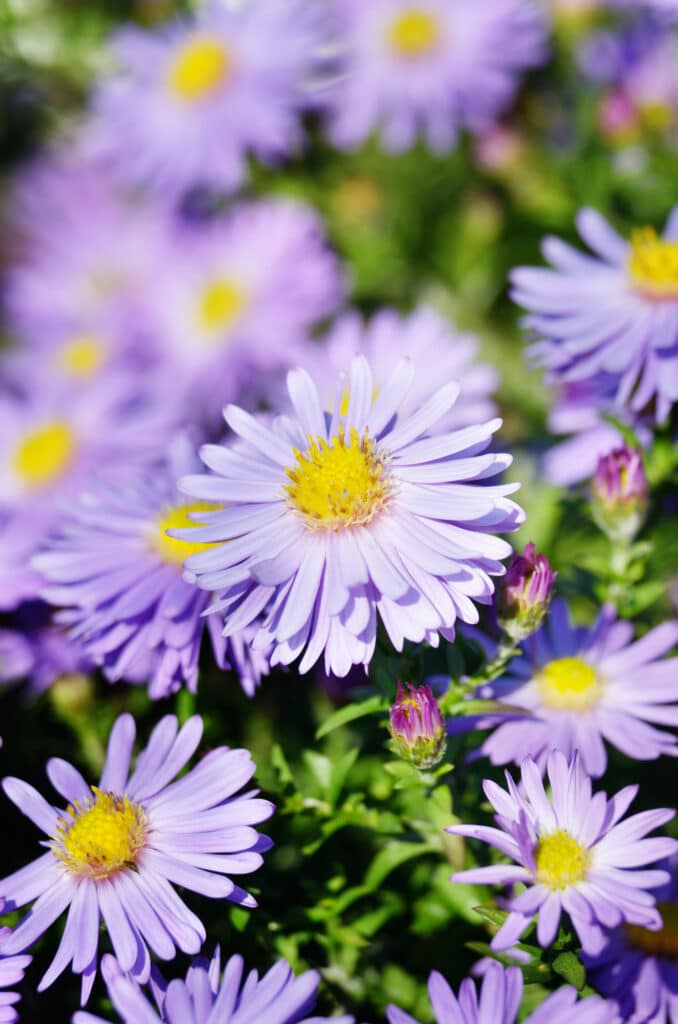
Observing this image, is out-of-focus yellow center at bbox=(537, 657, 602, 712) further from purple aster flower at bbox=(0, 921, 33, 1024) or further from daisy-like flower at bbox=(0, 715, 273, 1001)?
purple aster flower at bbox=(0, 921, 33, 1024)

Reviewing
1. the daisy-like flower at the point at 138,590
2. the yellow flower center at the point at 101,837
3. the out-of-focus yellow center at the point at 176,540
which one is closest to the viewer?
the yellow flower center at the point at 101,837

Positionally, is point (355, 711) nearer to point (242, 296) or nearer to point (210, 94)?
point (242, 296)

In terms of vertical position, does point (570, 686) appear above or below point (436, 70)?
below

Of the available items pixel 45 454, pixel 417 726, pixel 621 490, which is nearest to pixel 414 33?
pixel 45 454

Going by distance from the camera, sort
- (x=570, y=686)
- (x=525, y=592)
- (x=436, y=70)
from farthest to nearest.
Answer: (x=436, y=70) < (x=570, y=686) < (x=525, y=592)

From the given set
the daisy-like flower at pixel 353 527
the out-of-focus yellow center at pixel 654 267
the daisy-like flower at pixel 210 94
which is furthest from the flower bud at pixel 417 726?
the daisy-like flower at pixel 210 94

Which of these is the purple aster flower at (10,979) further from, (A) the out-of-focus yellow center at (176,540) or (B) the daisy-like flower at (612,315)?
(B) the daisy-like flower at (612,315)

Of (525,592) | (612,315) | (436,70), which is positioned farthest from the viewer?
(436,70)

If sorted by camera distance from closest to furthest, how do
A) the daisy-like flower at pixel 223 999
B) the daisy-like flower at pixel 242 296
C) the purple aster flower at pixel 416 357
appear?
the daisy-like flower at pixel 223 999, the purple aster flower at pixel 416 357, the daisy-like flower at pixel 242 296

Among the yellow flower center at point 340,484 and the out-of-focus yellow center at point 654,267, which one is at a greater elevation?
the out-of-focus yellow center at point 654,267
